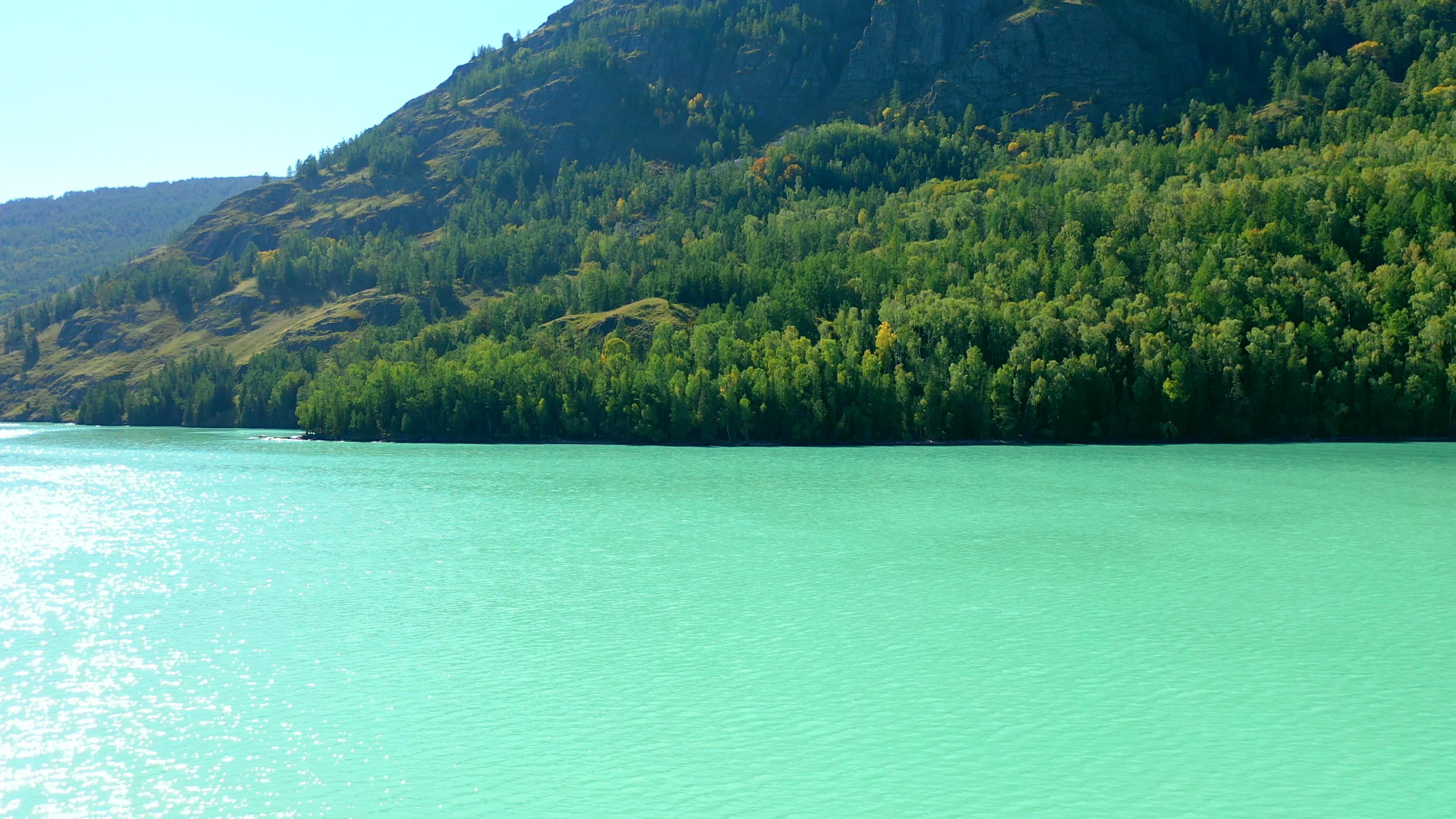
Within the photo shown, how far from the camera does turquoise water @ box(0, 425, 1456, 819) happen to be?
85.2ft

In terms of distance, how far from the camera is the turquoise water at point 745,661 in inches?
1022

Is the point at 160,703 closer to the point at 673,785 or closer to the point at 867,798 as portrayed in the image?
the point at 673,785

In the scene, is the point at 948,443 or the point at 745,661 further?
the point at 948,443

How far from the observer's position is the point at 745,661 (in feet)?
122

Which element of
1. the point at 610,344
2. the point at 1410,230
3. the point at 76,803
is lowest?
the point at 76,803

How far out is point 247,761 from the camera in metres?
27.9

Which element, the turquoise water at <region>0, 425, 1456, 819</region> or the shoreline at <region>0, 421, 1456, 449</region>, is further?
the shoreline at <region>0, 421, 1456, 449</region>

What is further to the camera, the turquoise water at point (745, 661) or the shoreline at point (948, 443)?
the shoreline at point (948, 443)

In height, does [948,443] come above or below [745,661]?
above

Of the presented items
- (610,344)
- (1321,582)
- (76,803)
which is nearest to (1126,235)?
(610,344)

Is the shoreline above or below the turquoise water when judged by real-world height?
above

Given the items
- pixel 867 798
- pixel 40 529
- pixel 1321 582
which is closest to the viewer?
pixel 867 798

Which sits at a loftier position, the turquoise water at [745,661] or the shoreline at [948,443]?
the shoreline at [948,443]

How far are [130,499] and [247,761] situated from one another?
249 ft
